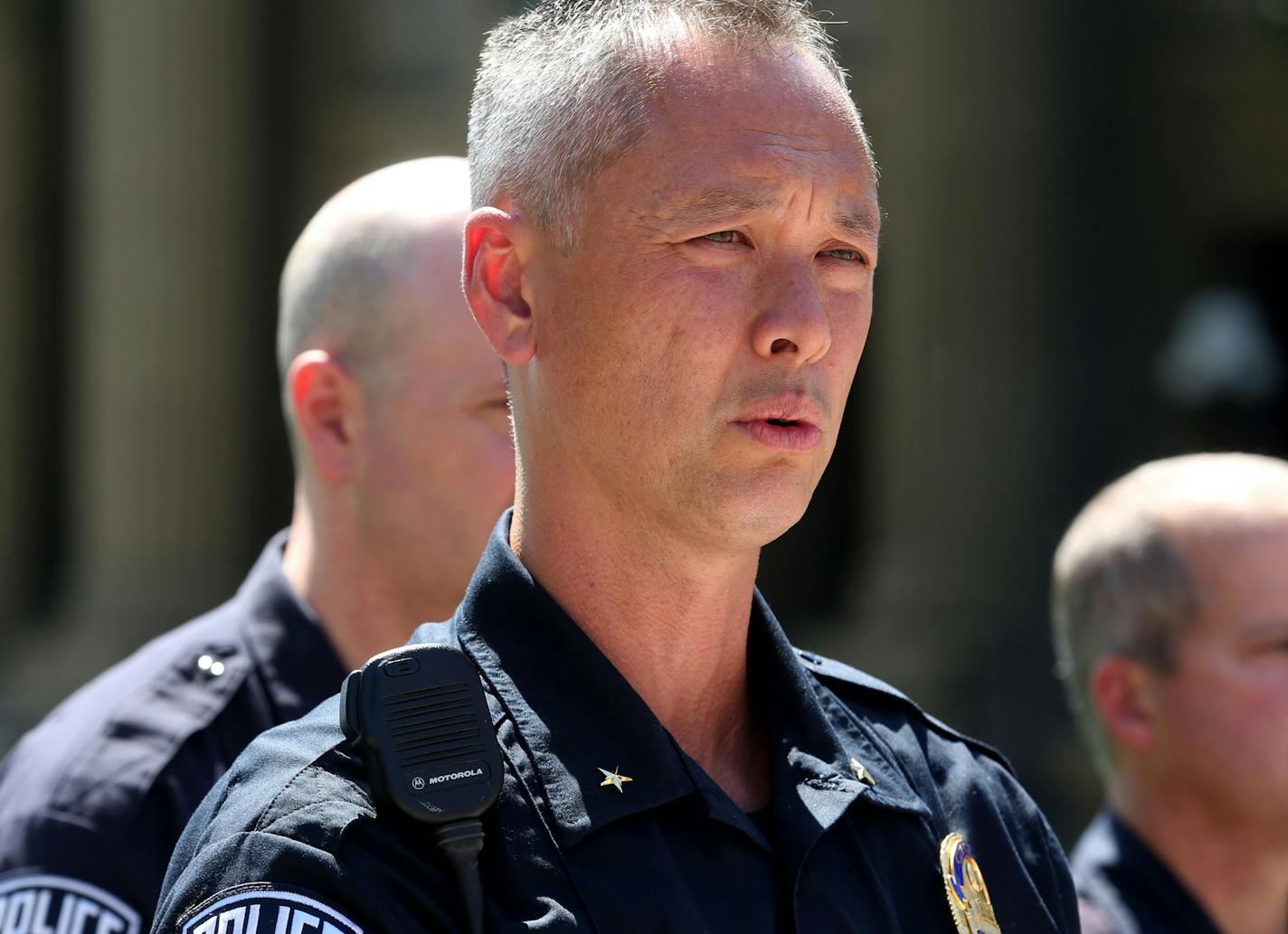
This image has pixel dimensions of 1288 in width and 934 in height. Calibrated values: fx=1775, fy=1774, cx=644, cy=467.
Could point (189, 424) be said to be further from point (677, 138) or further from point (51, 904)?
point (677, 138)

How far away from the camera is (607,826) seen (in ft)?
5.19

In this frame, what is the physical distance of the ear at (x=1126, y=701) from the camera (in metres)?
3.33

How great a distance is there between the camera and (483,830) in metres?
1.53

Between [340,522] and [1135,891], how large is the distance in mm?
1578

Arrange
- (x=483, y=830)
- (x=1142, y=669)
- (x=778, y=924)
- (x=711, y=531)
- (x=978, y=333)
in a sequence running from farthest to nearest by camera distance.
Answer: (x=978, y=333) → (x=1142, y=669) → (x=711, y=531) → (x=778, y=924) → (x=483, y=830)

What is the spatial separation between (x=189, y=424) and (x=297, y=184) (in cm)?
202

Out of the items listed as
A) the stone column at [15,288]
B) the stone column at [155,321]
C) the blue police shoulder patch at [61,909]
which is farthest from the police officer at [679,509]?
the stone column at [15,288]

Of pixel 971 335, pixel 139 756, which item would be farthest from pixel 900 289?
pixel 139 756

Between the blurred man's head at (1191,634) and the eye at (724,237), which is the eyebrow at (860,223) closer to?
the eye at (724,237)

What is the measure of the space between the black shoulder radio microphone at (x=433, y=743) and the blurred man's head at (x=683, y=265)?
0.28 metres

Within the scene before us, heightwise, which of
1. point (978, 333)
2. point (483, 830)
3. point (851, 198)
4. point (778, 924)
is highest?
point (851, 198)

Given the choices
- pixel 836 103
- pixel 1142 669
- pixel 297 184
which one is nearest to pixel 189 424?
pixel 297 184

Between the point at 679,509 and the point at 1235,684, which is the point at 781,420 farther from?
the point at 1235,684

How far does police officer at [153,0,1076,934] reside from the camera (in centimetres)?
162
